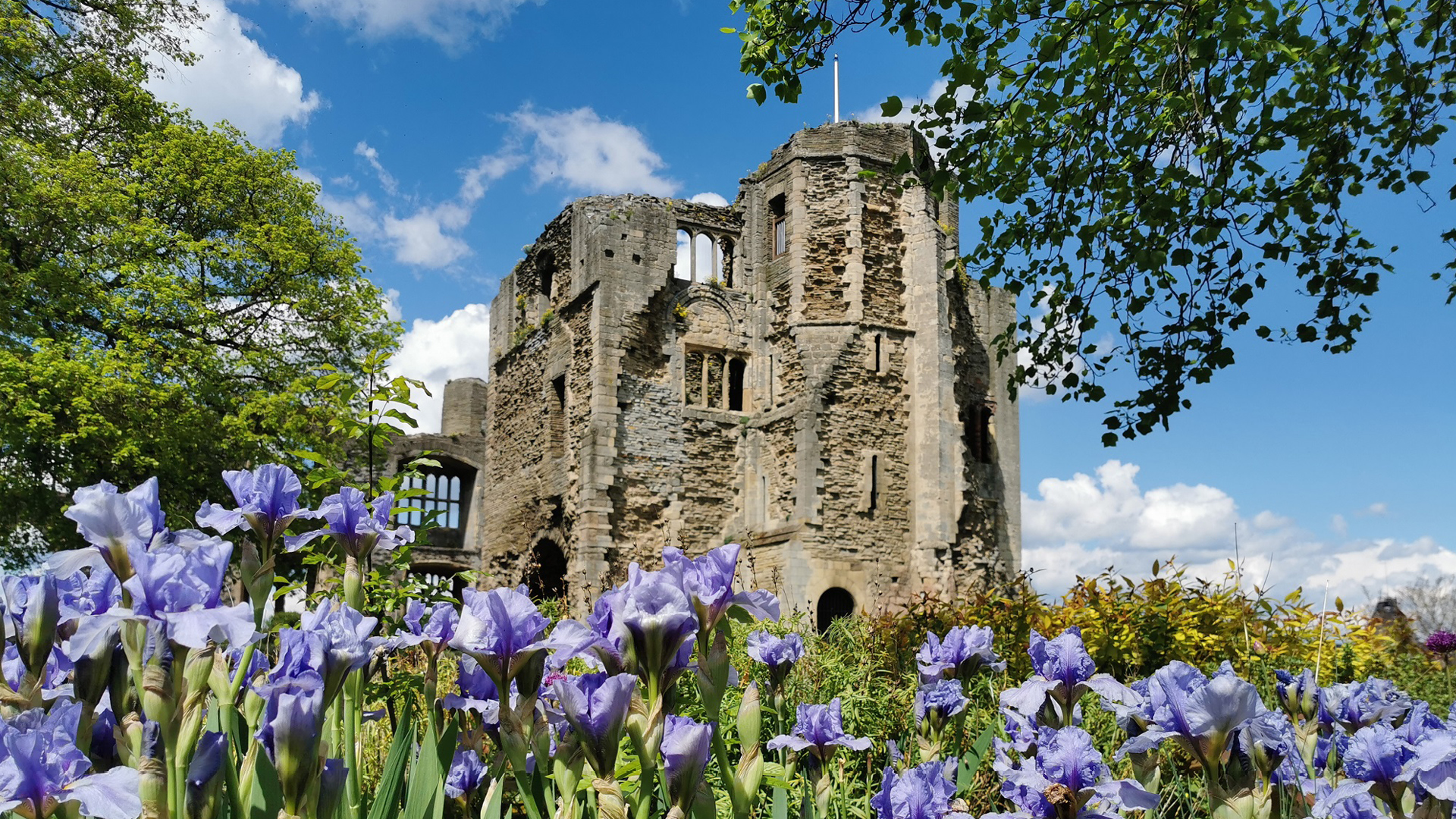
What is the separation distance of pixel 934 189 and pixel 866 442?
1358 cm

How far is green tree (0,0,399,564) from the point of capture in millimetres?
15773

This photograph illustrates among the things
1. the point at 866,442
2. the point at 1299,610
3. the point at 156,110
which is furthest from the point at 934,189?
the point at 156,110

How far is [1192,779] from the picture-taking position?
4582mm

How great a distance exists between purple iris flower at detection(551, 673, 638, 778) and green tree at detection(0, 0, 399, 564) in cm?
1386

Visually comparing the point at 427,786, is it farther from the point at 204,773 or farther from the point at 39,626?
the point at 39,626

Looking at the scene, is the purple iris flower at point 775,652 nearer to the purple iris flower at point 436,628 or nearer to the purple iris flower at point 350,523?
the purple iris flower at point 436,628

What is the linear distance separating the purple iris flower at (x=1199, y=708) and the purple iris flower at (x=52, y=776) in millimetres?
1593

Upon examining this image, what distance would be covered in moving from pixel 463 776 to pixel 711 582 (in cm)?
89

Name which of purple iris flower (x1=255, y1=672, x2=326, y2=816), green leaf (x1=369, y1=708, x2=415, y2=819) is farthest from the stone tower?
purple iris flower (x1=255, y1=672, x2=326, y2=816)

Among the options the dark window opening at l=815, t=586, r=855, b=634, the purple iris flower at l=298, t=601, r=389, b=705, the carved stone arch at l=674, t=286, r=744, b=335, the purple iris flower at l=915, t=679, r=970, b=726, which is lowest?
the dark window opening at l=815, t=586, r=855, b=634

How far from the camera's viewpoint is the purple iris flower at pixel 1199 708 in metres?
1.76

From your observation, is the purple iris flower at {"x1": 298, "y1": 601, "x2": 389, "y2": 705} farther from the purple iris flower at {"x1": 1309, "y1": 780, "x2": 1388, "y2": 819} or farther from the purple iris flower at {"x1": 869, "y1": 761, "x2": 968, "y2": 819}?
the purple iris flower at {"x1": 1309, "y1": 780, "x2": 1388, "y2": 819}

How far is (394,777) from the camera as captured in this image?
6.77ft

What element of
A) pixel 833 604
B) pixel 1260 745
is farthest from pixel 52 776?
pixel 833 604
